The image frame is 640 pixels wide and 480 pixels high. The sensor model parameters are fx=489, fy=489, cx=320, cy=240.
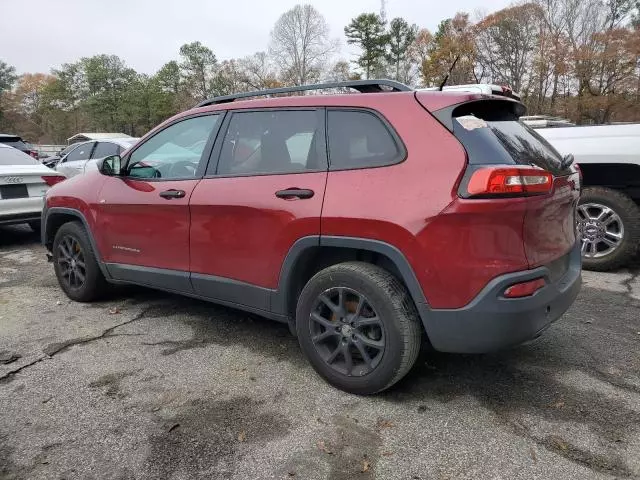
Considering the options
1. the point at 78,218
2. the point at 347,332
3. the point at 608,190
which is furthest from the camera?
the point at 608,190

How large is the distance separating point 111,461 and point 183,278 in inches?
60.7

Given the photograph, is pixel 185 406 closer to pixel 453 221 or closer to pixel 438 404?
pixel 438 404

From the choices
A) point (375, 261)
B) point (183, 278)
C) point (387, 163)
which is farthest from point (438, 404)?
point (183, 278)

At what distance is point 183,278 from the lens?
3.63 meters

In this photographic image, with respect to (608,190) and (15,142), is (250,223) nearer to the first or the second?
(608,190)

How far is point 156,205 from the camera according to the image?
12.1 ft

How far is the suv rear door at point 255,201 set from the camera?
2930 mm

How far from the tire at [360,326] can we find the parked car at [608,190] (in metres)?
3.72

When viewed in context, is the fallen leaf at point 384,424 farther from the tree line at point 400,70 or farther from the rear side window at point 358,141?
the tree line at point 400,70

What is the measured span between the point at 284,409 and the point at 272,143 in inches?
65.0

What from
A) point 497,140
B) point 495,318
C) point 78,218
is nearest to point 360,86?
point 497,140

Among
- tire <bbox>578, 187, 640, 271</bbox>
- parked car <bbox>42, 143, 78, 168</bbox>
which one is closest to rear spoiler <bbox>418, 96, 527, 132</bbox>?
tire <bbox>578, 187, 640, 271</bbox>

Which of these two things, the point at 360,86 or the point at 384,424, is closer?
the point at 384,424

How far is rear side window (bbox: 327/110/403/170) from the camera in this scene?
2686 millimetres
